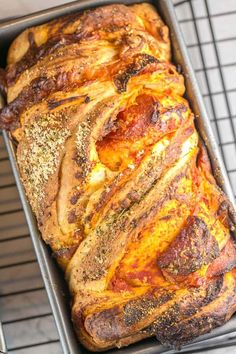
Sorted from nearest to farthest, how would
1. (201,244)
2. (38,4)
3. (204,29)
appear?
(201,244), (38,4), (204,29)

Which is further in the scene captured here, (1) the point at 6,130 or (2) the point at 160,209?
(1) the point at 6,130

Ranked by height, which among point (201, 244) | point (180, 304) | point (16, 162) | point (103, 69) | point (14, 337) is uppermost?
point (103, 69)

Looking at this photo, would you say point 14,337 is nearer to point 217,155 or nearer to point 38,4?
point 217,155

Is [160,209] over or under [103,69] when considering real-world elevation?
under

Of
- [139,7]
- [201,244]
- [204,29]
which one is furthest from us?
[204,29]

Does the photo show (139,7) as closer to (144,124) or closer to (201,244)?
(144,124)

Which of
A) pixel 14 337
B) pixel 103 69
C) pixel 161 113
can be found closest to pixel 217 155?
pixel 161 113
